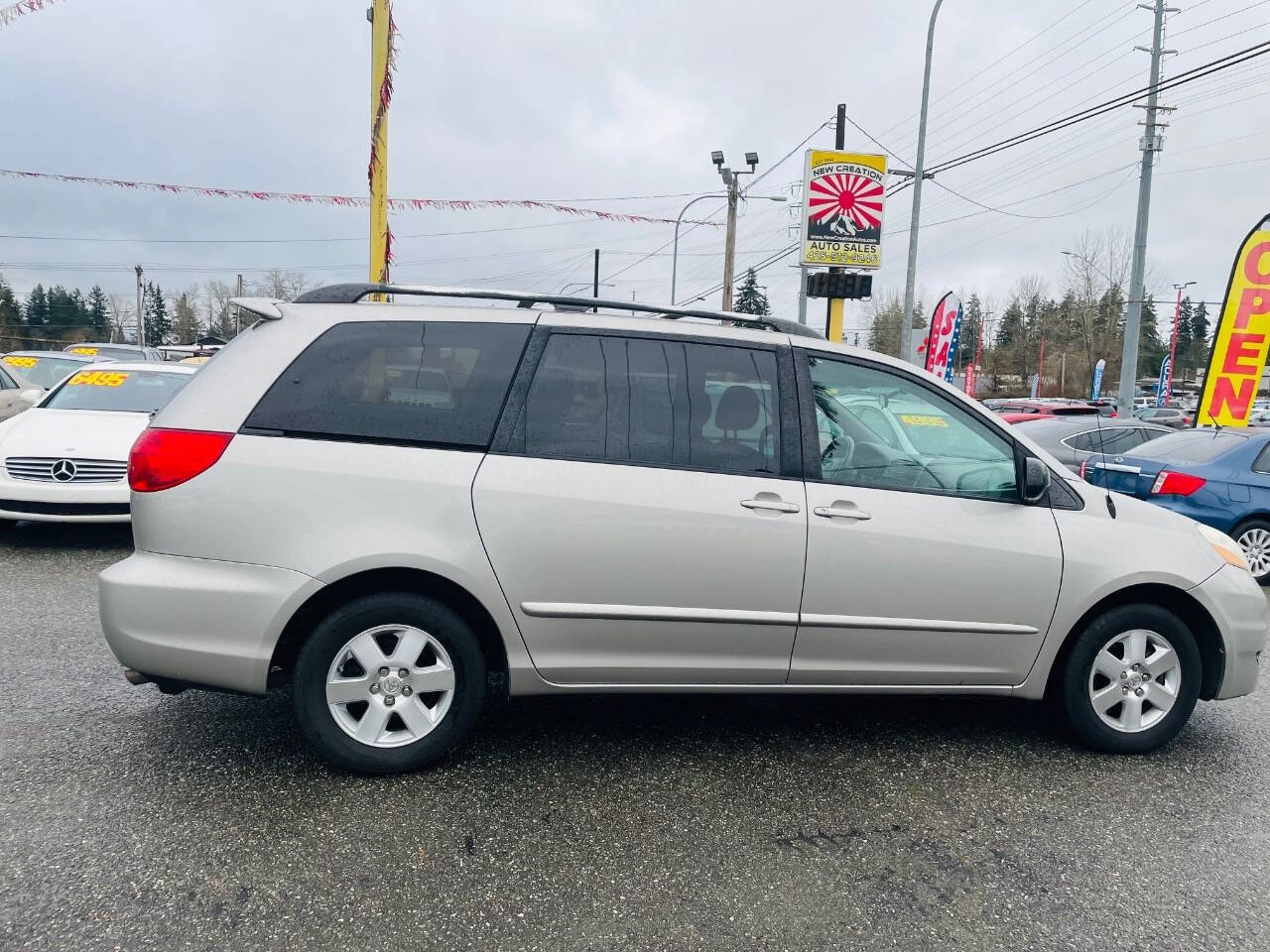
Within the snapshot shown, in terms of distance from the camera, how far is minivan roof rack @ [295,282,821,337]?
11.5ft

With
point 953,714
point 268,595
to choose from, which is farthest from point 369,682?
point 953,714

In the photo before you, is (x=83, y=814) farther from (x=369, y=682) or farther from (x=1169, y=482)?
(x=1169, y=482)

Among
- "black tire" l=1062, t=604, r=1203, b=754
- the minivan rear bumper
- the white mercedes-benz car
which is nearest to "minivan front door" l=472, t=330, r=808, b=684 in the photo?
the minivan rear bumper

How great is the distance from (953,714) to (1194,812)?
1.08 m

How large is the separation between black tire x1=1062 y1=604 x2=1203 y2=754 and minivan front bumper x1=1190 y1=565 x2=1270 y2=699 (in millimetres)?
128

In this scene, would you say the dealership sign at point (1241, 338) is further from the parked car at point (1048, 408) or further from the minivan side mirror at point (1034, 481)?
the minivan side mirror at point (1034, 481)

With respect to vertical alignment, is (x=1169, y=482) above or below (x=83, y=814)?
above

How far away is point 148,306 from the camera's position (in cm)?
10288

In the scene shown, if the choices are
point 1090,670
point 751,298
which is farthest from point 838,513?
point 751,298

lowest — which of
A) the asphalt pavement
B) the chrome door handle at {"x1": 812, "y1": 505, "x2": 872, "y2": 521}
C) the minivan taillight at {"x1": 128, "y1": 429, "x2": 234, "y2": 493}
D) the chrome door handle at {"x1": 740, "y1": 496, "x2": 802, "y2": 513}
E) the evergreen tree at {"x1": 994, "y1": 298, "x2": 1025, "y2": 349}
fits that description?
the asphalt pavement

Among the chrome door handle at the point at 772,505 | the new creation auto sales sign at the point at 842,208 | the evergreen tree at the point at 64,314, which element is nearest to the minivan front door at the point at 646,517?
the chrome door handle at the point at 772,505

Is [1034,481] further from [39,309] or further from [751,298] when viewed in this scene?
[39,309]

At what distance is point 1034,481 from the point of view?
12.0 ft

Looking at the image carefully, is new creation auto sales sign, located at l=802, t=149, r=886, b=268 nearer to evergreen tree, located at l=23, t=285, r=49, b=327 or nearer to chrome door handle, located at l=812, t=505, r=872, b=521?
chrome door handle, located at l=812, t=505, r=872, b=521
